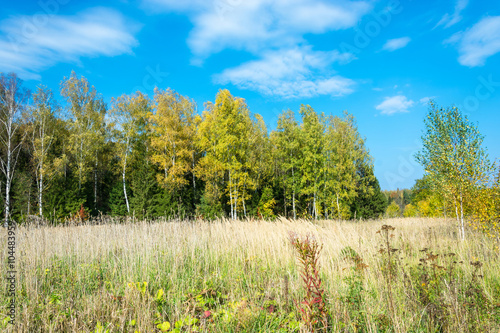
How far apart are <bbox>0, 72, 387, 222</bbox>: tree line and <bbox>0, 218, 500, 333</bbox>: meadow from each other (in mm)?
14275

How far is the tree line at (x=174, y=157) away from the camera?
19.9 m

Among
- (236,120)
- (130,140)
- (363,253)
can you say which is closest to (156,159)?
(130,140)

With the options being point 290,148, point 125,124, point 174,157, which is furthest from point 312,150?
point 125,124

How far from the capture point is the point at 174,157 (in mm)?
22375

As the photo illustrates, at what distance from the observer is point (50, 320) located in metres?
2.86

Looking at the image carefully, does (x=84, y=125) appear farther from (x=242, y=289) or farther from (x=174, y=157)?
(x=242, y=289)

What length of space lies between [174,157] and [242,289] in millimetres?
19882

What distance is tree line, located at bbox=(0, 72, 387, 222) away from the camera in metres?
19.9

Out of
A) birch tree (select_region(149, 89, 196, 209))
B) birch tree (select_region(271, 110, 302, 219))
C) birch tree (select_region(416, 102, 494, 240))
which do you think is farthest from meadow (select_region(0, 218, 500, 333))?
birch tree (select_region(271, 110, 302, 219))

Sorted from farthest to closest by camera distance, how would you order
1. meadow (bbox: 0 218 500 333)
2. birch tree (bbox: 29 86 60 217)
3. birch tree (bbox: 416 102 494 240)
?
birch tree (bbox: 29 86 60 217) → birch tree (bbox: 416 102 494 240) → meadow (bbox: 0 218 500 333)

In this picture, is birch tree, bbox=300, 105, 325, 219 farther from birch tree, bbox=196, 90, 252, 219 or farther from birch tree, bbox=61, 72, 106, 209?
birch tree, bbox=61, 72, 106, 209

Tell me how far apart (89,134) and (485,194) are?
25159 millimetres

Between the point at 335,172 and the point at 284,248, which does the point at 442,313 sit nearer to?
the point at 284,248

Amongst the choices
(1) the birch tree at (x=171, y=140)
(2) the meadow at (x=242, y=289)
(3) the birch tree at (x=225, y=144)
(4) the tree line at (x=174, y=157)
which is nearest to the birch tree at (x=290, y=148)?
(4) the tree line at (x=174, y=157)
